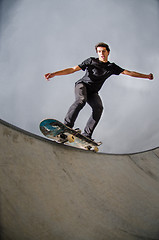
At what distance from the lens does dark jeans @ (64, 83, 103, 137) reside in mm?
3648

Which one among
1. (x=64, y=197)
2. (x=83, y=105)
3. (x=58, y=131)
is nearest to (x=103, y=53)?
(x=83, y=105)

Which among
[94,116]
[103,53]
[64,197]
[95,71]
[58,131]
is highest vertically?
[103,53]

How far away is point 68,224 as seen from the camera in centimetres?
193

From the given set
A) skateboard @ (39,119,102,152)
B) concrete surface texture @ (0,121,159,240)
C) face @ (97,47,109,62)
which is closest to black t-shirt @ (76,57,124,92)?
face @ (97,47,109,62)

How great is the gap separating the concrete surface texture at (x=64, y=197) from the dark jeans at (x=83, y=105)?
69cm

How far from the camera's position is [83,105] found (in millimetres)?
3781

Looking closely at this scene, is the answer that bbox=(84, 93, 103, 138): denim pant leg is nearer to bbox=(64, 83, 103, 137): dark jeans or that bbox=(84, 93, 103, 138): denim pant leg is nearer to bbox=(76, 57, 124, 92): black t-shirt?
bbox=(64, 83, 103, 137): dark jeans

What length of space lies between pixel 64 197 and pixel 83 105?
6.77ft

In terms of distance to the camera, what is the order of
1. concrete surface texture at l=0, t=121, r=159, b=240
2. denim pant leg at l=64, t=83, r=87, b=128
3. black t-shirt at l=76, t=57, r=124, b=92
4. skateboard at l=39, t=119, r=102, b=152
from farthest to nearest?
black t-shirt at l=76, t=57, r=124, b=92, denim pant leg at l=64, t=83, r=87, b=128, skateboard at l=39, t=119, r=102, b=152, concrete surface texture at l=0, t=121, r=159, b=240

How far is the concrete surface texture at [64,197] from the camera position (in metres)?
1.73

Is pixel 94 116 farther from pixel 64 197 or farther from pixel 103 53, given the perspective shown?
pixel 64 197

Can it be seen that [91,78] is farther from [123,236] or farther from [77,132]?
[123,236]

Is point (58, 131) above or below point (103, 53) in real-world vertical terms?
below

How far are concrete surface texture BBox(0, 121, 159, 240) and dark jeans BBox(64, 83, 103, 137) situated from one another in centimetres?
69
